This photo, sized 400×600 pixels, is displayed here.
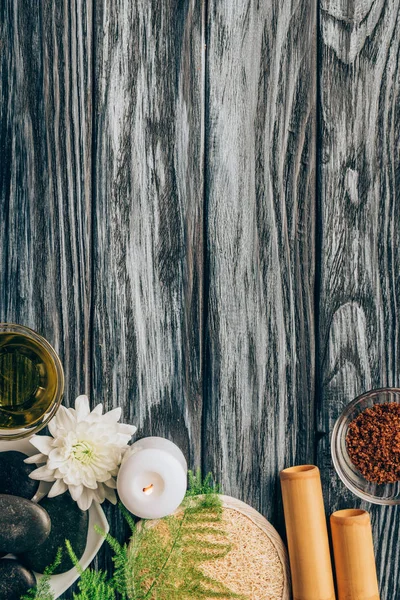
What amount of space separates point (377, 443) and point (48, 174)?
68cm

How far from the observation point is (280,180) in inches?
40.6

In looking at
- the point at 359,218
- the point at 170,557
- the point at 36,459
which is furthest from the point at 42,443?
the point at 359,218

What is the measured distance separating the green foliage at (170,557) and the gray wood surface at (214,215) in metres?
0.05

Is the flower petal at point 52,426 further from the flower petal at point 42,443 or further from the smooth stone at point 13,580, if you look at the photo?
the smooth stone at point 13,580

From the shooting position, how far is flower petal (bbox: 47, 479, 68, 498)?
0.95m

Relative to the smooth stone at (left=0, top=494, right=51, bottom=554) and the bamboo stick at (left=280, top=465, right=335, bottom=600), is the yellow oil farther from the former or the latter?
the bamboo stick at (left=280, top=465, right=335, bottom=600)

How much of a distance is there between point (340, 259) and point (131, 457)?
0.46 metres

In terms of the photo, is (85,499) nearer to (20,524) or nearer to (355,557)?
(20,524)

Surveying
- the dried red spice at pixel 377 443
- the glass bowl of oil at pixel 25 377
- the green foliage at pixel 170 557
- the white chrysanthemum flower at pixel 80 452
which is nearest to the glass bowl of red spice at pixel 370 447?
the dried red spice at pixel 377 443

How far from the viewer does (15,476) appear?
3.15 feet

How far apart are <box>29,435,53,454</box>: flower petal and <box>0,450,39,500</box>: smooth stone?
0.04 m

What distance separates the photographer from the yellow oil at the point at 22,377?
95cm

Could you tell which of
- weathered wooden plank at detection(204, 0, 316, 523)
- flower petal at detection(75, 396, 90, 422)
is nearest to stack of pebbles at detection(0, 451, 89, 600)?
flower petal at detection(75, 396, 90, 422)

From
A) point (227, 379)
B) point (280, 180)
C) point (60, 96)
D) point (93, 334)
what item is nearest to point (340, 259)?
point (280, 180)
